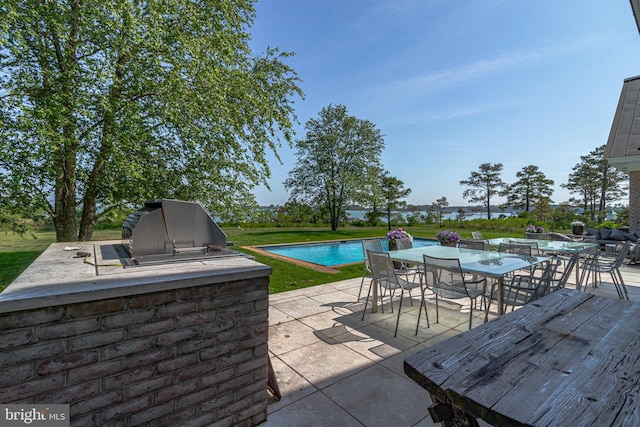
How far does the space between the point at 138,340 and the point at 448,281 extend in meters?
2.83

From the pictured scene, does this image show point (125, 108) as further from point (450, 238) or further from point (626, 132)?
point (626, 132)

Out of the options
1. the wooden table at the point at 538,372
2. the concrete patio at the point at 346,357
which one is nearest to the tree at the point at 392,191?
the concrete patio at the point at 346,357

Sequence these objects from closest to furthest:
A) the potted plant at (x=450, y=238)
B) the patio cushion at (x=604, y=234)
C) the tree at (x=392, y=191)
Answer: the potted plant at (x=450, y=238) < the patio cushion at (x=604, y=234) < the tree at (x=392, y=191)

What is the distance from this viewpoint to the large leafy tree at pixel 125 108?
2898 mm

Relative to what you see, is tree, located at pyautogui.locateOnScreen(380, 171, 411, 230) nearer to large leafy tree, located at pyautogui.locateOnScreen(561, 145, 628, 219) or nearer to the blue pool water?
the blue pool water

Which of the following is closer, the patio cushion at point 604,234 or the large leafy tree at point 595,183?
the patio cushion at point 604,234

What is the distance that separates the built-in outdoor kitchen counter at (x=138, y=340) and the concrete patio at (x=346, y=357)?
1.34ft

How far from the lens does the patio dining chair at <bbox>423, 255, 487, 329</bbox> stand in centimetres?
279

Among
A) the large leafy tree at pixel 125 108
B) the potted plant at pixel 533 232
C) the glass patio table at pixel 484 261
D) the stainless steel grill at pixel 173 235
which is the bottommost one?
the glass patio table at pixel 484 261

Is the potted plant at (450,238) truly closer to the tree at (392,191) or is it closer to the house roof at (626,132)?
the house roof at (626,132)

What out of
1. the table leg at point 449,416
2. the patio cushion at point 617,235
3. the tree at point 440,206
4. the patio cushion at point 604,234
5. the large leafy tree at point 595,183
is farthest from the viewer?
the tree at point 440,206

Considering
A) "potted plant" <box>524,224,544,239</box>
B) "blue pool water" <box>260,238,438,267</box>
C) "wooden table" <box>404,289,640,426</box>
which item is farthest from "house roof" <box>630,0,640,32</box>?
"blue pool water" <box>260,238,438,267</box>

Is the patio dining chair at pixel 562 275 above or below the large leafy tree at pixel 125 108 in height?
below

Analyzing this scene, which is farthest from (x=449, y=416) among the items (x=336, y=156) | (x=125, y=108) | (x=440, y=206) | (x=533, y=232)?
(x=440, y=206)
